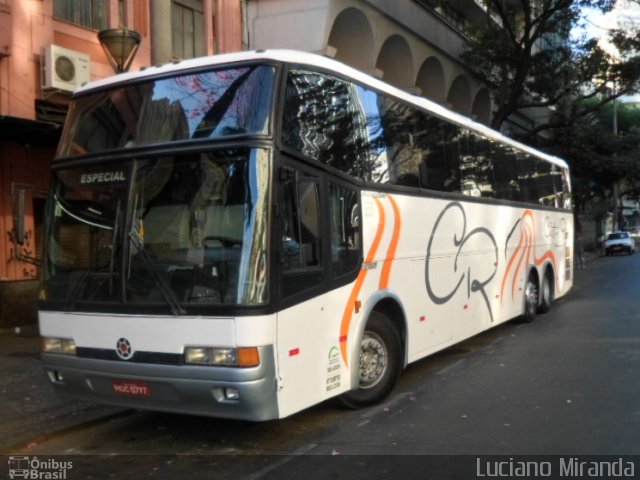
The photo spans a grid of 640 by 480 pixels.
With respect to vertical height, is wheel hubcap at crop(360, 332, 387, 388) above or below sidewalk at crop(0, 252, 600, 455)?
above

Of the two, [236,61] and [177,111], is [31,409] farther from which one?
[236,61]

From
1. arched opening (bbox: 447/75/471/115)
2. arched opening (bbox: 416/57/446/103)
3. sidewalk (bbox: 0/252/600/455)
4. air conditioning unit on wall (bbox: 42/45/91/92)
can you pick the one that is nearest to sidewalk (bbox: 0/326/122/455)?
sidewalk (bbox: 0/252/600/455)

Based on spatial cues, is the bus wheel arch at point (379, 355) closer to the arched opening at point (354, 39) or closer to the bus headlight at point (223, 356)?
the bus headlight at point (223, 356)

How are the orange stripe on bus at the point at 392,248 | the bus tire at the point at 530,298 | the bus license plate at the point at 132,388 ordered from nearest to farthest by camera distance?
the bus license plate at the point at 132,388
the orange stripe on bus at the point at 392,248
the bus tire at the point at 530,298

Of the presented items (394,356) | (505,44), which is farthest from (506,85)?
(394,356)

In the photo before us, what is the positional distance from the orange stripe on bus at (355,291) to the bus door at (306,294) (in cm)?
9

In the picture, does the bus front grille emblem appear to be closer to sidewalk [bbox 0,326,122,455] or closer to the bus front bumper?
the bus front bumper

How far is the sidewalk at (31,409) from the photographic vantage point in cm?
605

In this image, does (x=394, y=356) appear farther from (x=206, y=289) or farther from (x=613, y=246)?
(x=613, y=246)

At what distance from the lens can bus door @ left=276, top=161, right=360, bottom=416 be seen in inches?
199

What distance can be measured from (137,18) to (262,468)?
11131mm

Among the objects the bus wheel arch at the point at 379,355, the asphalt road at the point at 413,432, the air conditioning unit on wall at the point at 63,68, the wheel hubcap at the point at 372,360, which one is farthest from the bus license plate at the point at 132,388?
the air conditioning unit on wall at the point at 63,68

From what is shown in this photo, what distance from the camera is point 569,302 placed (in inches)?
614

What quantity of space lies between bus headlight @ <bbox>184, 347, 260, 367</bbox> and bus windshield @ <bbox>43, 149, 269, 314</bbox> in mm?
339
